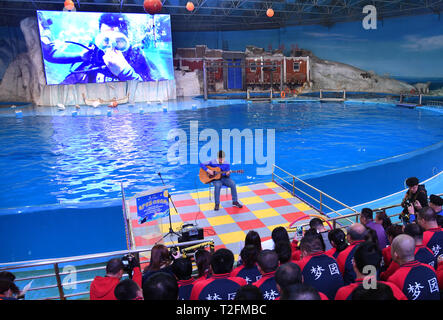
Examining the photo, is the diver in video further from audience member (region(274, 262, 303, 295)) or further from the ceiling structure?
audience member (region(274, 262, 303, 295))

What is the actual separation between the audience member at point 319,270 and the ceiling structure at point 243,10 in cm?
2996

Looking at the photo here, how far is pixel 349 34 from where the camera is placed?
38562 millimetres

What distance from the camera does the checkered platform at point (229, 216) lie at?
6129 mm

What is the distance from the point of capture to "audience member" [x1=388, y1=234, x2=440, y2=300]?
9.26ft

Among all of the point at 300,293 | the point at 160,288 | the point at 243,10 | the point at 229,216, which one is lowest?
the point at 229,216

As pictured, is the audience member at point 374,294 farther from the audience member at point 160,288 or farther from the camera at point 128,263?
the camera at point 128,263

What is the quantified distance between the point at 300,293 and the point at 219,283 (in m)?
0.93

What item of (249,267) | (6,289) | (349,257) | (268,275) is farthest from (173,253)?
(349,257)

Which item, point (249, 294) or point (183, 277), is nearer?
point (249, 294)

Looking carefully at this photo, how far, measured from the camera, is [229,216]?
7.24 m

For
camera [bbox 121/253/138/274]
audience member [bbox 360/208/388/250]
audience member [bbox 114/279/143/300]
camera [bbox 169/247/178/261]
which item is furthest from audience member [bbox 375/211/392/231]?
audience member [bbox 114/279/143/300]

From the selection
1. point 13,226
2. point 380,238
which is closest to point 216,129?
point 13,226

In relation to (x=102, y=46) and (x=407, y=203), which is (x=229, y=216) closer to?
(x=407, y=203)
